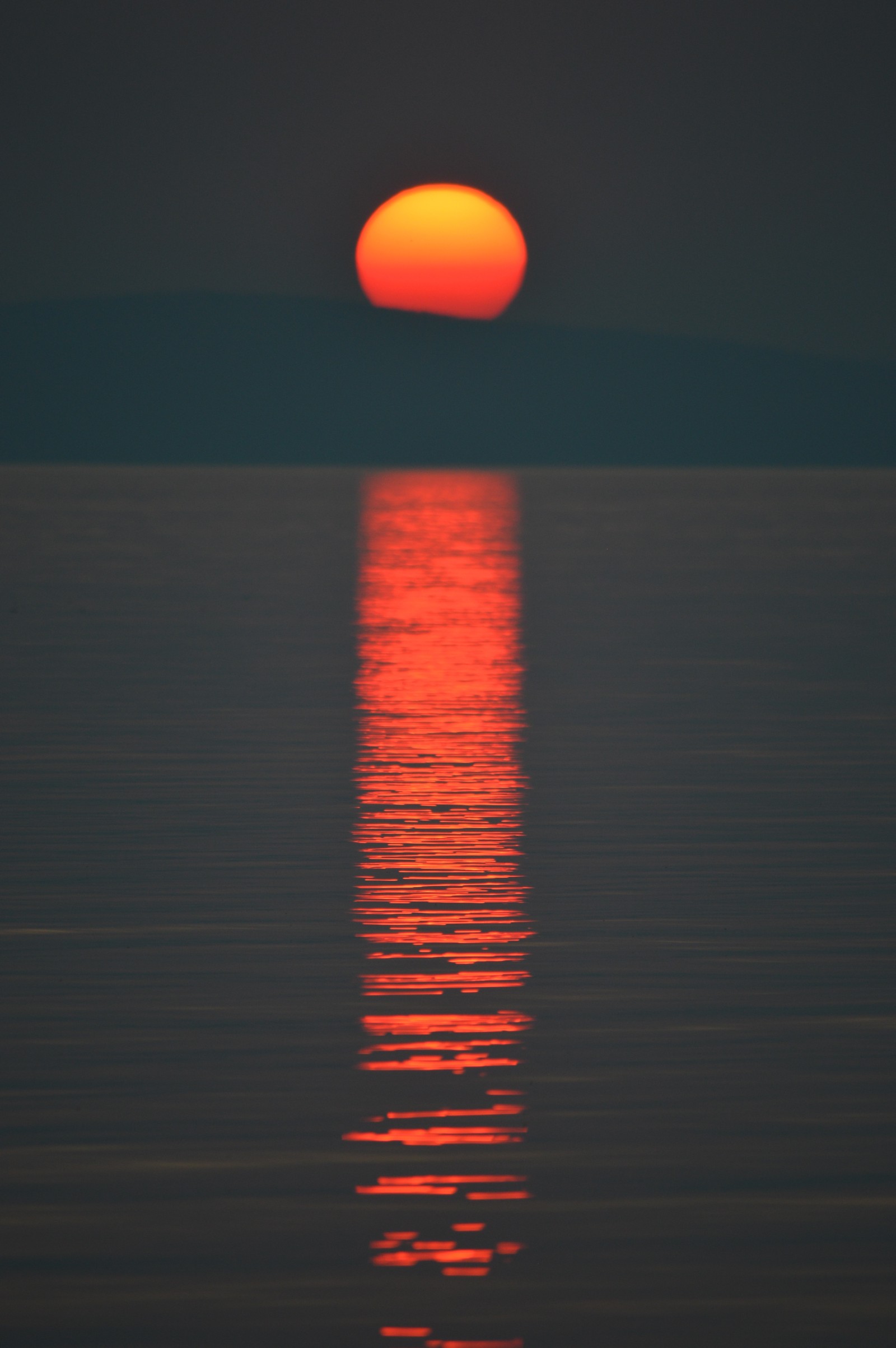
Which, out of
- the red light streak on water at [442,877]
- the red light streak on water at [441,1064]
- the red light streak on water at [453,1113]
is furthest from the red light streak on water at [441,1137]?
the red light streak on water at [441,1064]

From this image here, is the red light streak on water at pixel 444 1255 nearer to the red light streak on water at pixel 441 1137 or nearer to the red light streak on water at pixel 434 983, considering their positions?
the red light streak on water at pixel 441 1137

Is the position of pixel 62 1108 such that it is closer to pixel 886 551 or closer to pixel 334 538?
pixel 886 551

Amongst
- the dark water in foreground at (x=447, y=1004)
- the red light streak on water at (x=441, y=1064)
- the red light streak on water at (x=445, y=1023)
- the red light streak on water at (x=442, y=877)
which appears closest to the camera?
the dark water in foreground at (x=447, y=1004)

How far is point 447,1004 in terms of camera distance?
8164mm

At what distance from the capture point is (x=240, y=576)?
35750 mm

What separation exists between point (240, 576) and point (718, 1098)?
2928 cm

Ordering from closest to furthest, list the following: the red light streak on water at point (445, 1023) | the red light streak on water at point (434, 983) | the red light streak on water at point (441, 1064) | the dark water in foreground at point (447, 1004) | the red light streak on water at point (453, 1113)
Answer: the dark water in foreground at point (447, 1004) < the red light streak on water at point (453, 1113) < the red light streak on water at point (441, 1064) < the red light streak on water at point (445, 1023) < the red light streak on water at point (434, 983)

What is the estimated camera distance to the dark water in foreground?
219 inches

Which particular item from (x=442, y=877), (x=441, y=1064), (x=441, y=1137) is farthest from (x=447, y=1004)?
(x=442, y=877)

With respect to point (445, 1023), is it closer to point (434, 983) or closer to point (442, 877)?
point (434, 983)

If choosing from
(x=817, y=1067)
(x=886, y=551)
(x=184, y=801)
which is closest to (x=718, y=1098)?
(x=817, y=1067)

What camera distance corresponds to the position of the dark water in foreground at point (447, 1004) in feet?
18.3

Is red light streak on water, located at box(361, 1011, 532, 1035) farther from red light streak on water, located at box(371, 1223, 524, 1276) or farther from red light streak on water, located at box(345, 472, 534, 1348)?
red light streak on water, located at box(371, 1223, 524, 1276)

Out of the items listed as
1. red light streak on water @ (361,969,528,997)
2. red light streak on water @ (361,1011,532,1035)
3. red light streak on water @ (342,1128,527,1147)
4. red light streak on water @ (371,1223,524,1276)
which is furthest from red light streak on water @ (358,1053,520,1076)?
red light streak on water @ (371,1223,524,1276)
